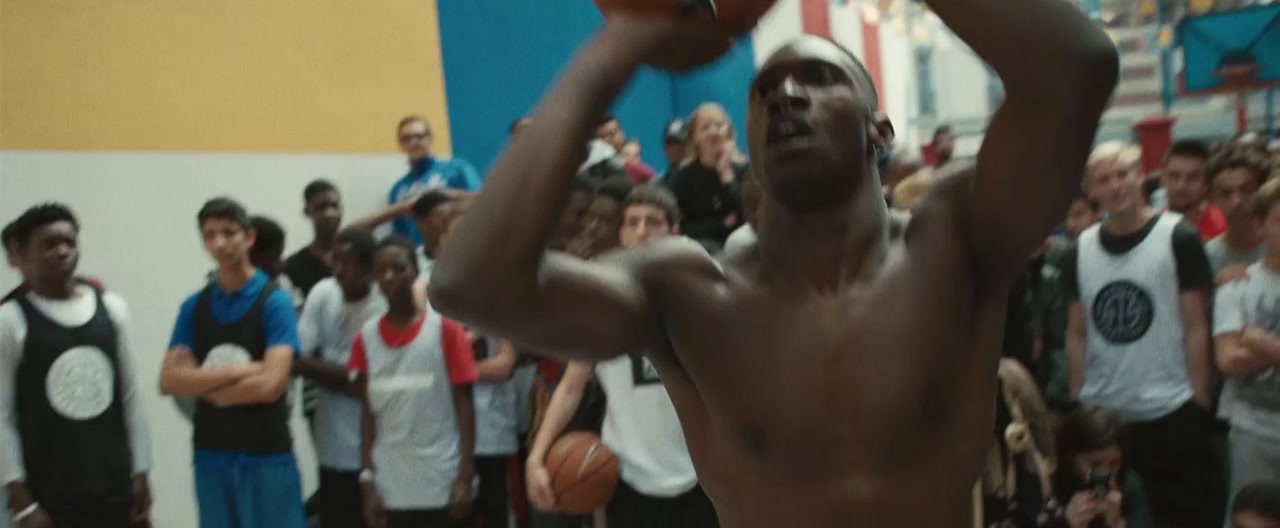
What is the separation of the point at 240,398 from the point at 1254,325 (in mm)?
3499

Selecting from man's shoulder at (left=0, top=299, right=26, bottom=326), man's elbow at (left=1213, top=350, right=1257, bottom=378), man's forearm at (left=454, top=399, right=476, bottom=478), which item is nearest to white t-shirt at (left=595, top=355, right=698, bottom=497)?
man's forearm at (left=454, top=399, right=476, bottom=478)

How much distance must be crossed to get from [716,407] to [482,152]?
6.62 m

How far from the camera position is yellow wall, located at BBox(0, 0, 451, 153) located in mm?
5965

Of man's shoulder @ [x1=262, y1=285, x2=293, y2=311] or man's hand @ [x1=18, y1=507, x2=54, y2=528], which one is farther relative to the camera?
man's shoulder @ [x1=262, y1=285, x2=293, y2=311]

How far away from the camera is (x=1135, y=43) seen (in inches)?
543

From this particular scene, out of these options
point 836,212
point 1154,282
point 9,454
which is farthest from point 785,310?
point 9,454

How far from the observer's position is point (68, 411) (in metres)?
4.71

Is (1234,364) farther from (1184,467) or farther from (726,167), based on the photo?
(726,167)

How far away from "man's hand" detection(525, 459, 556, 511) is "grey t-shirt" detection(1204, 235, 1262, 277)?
2460 millimetres

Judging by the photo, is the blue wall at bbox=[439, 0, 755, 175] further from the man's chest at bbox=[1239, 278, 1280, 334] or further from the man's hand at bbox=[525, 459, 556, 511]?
the man's chest at bbox=[1239, 278, 1280, 334]

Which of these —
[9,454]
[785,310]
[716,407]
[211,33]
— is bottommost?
[9,454]

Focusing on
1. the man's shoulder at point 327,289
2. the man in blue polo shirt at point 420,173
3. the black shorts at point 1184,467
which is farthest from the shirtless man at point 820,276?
the man in blue polo shirt at point 420,173

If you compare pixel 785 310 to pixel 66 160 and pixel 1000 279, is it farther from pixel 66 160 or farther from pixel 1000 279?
pixel 66 160

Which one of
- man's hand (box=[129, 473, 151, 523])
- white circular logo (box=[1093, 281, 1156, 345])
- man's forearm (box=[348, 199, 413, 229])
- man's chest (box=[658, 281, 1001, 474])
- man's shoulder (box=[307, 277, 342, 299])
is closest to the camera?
man's chest (box=[658, 281, 1001, 474])
